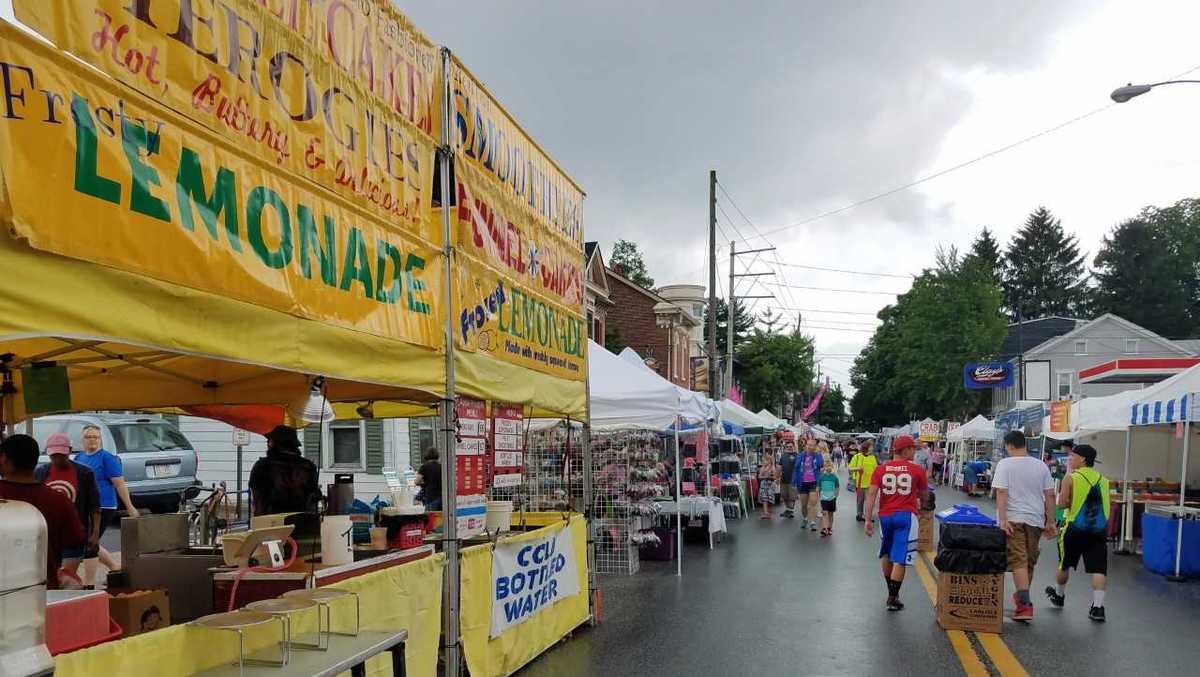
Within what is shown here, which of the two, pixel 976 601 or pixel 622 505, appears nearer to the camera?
pixel 976 601

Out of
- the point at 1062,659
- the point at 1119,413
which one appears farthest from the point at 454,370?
the point at 1119,413

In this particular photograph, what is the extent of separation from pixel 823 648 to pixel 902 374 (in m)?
62.3

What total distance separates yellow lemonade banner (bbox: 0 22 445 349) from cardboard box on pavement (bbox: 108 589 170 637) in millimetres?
1419

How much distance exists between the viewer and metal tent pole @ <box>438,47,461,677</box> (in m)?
6.11

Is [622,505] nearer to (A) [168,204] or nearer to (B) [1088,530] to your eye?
(B) [1088,530]

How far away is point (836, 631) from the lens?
8.35 meters

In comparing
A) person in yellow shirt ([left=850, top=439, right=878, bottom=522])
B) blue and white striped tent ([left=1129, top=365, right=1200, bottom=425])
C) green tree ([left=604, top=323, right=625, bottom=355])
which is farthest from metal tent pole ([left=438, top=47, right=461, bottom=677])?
green tree ([left=604, top=323, right=625, bottom=355])

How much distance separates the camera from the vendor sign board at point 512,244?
22.3 feet

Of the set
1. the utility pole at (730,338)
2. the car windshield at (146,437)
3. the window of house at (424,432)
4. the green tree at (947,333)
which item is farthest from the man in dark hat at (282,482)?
the green tree at (947,333)

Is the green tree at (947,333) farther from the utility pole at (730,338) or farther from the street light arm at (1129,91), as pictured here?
the street light arm at (1129,91)

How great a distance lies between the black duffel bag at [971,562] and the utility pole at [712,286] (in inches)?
725

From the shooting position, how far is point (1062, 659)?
730cm

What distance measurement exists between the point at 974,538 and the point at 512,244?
513 centimetres

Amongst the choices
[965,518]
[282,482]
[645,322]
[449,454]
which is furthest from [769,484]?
[645,322]
